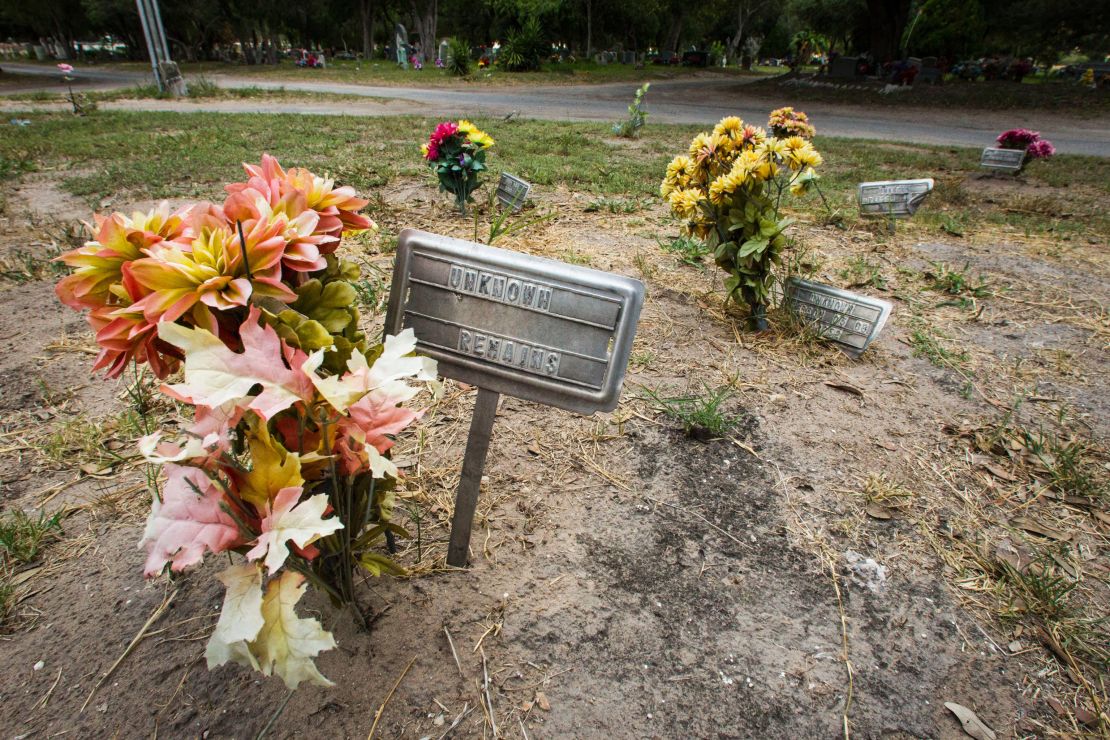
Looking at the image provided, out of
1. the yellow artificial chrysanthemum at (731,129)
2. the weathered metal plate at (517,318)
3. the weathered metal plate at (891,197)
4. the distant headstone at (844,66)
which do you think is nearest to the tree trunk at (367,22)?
the distant headstone at (844,66)

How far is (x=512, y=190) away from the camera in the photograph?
4.16 meters

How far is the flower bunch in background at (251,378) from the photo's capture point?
877 millimetres

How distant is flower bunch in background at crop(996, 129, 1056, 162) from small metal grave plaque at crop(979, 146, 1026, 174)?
100mm

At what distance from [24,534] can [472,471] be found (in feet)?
4.41

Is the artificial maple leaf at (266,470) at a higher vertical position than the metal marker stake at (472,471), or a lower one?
higher

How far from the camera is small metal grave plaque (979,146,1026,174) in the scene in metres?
6.23

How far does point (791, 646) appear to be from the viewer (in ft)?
4.75

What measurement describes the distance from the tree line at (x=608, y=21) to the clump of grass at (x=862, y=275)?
21.1 meters

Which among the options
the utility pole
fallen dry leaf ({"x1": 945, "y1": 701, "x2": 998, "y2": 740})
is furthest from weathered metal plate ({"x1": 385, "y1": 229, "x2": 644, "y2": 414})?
the utility pole

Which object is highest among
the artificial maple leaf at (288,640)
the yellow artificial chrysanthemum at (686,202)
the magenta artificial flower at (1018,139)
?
the magenta artificial flower at (1018,139)

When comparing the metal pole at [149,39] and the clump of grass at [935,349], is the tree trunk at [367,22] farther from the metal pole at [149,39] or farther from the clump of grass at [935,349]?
the clump of grass at [935,349]

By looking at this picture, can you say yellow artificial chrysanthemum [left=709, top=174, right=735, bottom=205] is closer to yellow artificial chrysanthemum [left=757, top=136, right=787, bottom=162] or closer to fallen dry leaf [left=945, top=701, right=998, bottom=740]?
yellow artificial chrysanthemum [left=757, top=136, right=787, bottom=162]

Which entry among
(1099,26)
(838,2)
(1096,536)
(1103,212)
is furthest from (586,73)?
(1096,536)

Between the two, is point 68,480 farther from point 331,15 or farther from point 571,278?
point 331,15
